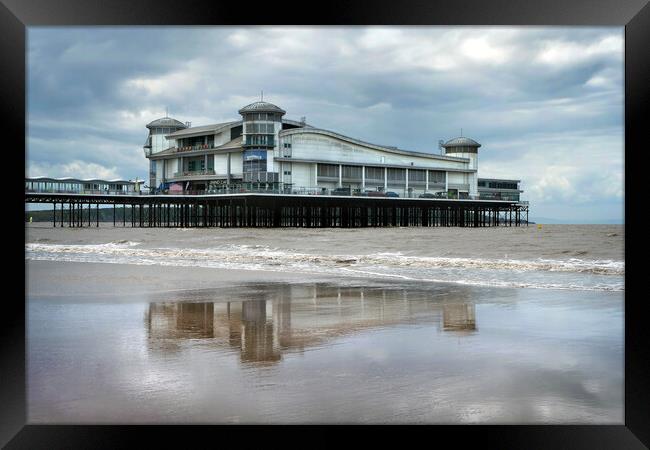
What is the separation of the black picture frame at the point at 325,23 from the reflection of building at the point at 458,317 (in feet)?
9.36

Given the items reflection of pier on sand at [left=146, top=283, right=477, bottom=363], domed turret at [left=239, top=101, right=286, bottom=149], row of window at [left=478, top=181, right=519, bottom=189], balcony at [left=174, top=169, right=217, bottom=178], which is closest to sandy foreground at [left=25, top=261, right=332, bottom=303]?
reflection of pier on sand at [left=146, top=283, right=477, bottom=363]

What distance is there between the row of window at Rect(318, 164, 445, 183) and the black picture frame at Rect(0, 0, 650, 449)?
35.4m

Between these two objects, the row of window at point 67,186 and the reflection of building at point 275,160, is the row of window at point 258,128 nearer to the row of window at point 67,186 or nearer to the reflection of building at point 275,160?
the reflection of building at point 275,160

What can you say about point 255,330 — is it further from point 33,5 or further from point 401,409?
point 33,5

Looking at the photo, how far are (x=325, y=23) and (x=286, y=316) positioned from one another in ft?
13.9

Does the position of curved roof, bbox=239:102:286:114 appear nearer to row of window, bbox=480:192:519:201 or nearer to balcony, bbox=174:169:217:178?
balcony, bbox=174:169:217:178

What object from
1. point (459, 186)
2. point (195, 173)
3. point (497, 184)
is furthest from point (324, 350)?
point (497, 184)

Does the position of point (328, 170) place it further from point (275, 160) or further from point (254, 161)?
point (254, 161)

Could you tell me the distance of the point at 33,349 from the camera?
15.2ft

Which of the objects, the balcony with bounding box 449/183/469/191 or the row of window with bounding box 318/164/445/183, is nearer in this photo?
the row of window with bounding box 318/164/445/183

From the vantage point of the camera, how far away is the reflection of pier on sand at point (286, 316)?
514 cm

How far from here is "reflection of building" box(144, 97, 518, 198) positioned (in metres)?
36.8

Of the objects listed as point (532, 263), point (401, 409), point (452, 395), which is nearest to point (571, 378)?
point (452, 395)

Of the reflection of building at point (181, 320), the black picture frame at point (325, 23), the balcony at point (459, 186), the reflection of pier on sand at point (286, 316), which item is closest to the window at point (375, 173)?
the balcony at point (459, 186)
